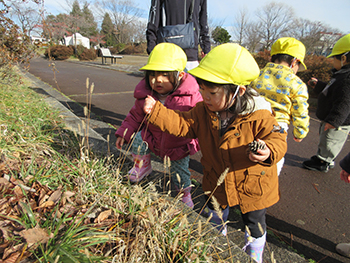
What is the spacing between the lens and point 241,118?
1492 mm

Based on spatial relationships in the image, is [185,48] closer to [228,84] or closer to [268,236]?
[228,84]

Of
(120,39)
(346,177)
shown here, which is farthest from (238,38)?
(346,177)

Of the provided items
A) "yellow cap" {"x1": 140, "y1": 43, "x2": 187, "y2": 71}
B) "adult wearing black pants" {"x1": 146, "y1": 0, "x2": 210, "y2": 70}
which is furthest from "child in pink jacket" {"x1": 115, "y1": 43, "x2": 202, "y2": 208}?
"adult wearing black pants" {"x1": 146, "y1": 0, "x2": 210, "y2": 70}

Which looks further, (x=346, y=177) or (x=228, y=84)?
(x=346, y=177)

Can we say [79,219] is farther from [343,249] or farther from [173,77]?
[343,249]

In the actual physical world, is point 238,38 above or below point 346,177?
above

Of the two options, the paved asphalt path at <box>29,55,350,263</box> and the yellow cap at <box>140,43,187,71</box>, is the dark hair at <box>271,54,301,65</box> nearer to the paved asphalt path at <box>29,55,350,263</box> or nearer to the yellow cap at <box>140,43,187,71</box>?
the yellow cap at <box>140,43,187,71</box>

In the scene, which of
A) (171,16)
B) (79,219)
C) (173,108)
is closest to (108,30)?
(171,16)

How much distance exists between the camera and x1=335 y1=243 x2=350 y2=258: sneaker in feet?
6.05

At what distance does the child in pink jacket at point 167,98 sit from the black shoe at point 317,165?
211 cm

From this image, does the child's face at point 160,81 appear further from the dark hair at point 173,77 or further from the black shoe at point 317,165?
the black shoe at point 317,165

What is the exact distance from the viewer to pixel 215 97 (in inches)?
57.5

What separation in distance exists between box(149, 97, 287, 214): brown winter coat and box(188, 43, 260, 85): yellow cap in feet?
0.80

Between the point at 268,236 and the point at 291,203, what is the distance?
67 centimetres
